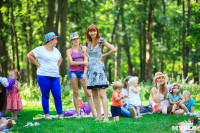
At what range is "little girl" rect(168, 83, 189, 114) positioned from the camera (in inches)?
364

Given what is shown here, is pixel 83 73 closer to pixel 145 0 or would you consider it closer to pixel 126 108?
pixel 126 108

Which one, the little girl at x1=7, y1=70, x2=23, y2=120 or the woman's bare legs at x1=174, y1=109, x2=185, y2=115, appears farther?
the woman's bare legs at x1=174, y1=109, x2=185, y2=115

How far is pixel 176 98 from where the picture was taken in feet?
31.0

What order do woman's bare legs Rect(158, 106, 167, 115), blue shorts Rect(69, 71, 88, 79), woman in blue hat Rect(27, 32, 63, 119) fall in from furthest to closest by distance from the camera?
1. woman's bare legs Rect(158, 106, 167, 115)
2. blue shorts Rect(69, 71, 88, 79)
3. woman in blue hat Rect(27, 32, 63, 119)

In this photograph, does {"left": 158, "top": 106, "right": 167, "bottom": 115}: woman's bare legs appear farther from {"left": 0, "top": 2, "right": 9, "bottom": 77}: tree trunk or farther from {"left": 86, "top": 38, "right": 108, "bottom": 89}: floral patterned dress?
{"left": 0, "top": 2, "right": 9, "bottom": 77}: tree trunk

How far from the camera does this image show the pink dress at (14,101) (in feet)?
28.2

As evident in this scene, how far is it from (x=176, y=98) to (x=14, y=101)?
4.67 m

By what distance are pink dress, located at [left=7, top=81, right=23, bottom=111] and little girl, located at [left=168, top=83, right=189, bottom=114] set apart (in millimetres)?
4340

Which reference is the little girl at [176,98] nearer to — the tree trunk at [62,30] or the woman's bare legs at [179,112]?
the woman's bare legs at [179,112]

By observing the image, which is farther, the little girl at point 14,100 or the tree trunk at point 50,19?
the tree trunk at point 50,19

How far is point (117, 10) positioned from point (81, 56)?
15.4 metres

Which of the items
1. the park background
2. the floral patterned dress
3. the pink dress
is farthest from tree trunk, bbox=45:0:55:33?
the floral patterned dress

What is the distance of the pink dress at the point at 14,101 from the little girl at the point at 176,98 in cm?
434

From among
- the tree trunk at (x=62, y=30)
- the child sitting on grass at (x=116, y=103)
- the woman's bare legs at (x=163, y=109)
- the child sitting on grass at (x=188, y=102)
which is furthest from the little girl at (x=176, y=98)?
the tree trunk at (x=62, y=30)
